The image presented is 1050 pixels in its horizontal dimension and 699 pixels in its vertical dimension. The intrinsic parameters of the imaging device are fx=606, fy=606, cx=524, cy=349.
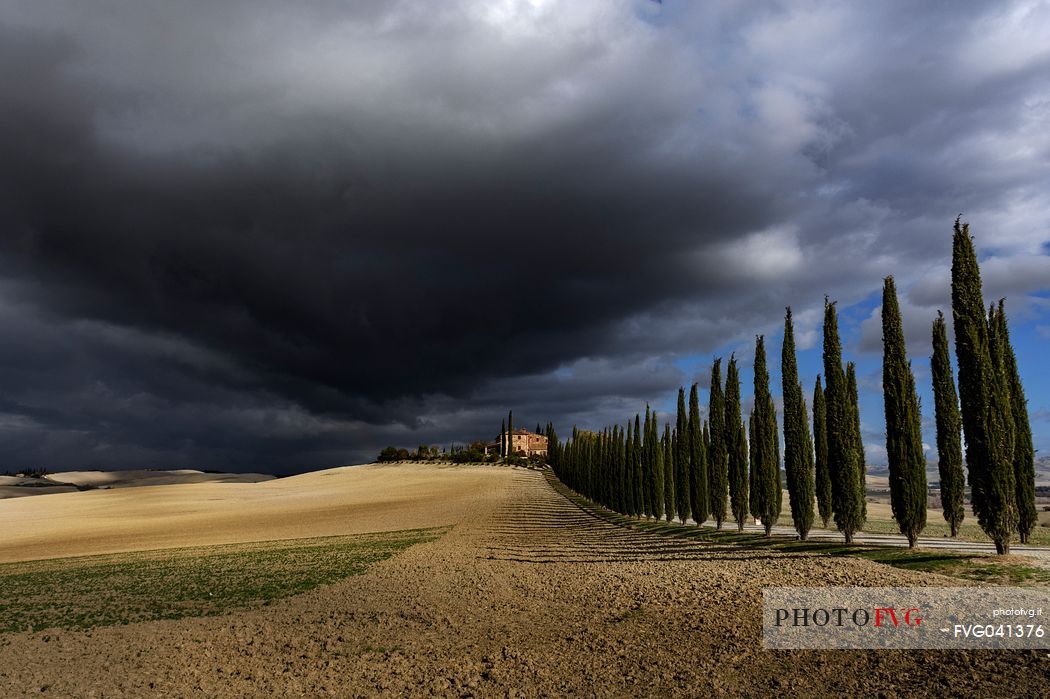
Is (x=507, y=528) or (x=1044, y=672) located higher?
(x=1044, y=672)

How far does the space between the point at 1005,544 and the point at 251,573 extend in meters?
28.2

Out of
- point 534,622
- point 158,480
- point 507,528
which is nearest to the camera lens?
point 534,622

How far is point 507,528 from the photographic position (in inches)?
1645

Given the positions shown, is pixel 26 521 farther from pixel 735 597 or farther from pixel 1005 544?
pixel 1005 544

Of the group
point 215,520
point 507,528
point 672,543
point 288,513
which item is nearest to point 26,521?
point 215,520

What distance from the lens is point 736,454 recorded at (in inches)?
1455

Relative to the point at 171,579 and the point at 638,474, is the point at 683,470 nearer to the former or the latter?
the point at 638,474

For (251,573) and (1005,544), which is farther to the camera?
(251,573)

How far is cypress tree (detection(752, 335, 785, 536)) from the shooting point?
1321 inches

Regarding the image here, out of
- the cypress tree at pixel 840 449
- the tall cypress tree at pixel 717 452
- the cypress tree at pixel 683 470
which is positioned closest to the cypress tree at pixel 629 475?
the cypress tree at pixel 683 470

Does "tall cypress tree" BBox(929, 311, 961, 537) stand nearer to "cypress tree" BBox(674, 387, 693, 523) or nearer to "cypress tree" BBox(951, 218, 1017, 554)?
"cypress tree" BBox(951, 218, 1017, 554)

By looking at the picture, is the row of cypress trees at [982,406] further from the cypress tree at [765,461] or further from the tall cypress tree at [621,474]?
the tall cypress tree at [621,474]

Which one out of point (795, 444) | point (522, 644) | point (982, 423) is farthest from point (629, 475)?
point (522, 644)

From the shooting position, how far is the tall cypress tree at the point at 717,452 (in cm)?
3944
